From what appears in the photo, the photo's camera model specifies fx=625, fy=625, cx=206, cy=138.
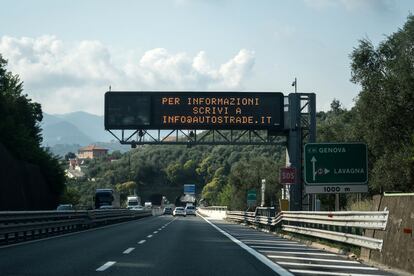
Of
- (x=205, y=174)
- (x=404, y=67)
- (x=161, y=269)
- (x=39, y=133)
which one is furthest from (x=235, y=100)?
(x=205, y=174)

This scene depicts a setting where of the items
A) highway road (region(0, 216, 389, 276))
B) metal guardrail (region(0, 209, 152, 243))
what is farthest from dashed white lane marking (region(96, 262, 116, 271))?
metal guardrail (region(0, 209, 152, 243))

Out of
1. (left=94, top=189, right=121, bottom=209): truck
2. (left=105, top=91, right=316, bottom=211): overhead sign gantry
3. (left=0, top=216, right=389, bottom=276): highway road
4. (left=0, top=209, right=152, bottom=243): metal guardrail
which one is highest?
(left=105, top=91, right=316, bottom=211): overhead sign gantry

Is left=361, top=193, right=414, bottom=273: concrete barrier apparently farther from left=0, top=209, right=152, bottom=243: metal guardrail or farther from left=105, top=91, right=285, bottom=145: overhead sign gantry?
left=105, top=91, right=285, bottom=145: overhead sign gantry

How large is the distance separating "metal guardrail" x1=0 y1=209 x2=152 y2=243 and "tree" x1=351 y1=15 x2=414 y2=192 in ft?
62.6

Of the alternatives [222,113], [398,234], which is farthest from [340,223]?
[222,113]

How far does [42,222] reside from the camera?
24.2 m

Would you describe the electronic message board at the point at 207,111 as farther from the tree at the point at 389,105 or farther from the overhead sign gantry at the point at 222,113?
the tree at the point at 389,105

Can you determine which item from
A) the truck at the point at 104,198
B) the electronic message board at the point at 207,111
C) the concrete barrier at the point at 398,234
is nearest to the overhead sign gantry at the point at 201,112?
the electronic message board at the point at 207,111

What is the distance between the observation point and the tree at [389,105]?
1613 inches

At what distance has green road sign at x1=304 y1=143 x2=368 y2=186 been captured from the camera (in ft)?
68.7

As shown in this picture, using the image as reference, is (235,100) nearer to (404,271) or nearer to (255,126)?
(255,126)

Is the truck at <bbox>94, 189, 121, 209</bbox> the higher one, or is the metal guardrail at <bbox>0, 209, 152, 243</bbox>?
the truck at <bbox>94, 189, 121, 209</bbox>

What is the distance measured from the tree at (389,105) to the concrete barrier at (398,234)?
28.7 meters

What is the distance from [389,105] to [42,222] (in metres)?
26.1
